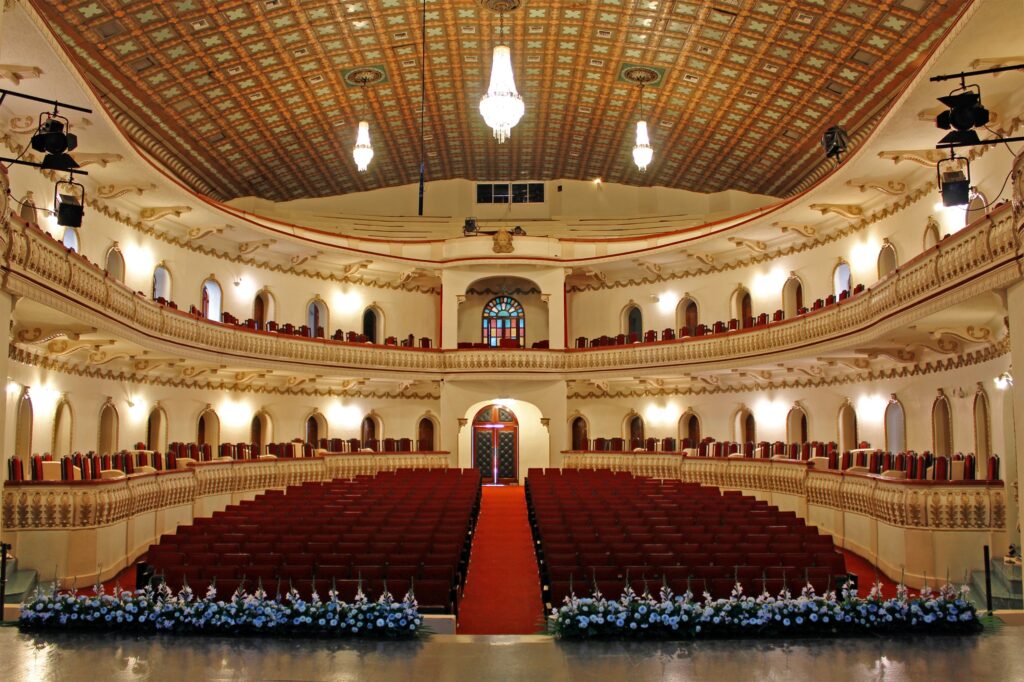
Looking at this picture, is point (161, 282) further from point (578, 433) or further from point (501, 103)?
point (578, 433)

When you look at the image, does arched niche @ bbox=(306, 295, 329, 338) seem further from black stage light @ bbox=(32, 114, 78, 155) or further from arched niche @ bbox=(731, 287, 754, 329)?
black stage light @ bbox=(32, 114, 78, 155)

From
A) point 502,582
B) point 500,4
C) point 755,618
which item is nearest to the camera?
point 755,618

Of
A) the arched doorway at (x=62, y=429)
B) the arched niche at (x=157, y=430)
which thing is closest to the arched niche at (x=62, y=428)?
the arched doorway at (x=62, y=429)

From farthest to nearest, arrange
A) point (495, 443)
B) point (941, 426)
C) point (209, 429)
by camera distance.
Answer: point (495, 443) → point (209, 429) → point (941, 426)

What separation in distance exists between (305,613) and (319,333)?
2210 centimetres

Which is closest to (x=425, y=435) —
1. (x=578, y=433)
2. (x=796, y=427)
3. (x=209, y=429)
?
(x=578, y=433)

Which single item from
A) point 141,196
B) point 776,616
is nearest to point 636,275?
point 141,196

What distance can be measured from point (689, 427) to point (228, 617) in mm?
23336

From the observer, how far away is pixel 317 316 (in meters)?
30.8

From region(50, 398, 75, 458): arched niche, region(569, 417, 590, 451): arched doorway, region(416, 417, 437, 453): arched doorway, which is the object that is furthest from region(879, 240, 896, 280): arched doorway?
region(50, 398, 75, 458): arched niche

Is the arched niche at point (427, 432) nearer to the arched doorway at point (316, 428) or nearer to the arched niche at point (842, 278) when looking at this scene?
the arched doorway at point (316, 428)

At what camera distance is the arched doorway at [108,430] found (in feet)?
69.1

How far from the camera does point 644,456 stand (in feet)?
88.4

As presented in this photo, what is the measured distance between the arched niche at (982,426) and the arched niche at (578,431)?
52.8 feet
